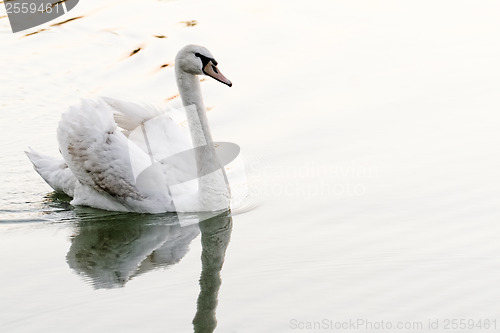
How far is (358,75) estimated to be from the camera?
12.3 metres

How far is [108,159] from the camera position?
8.87 m

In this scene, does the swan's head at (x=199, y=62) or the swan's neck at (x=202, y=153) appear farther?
the swan's neck at (x=202, y=153)

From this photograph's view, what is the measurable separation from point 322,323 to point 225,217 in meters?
2.57

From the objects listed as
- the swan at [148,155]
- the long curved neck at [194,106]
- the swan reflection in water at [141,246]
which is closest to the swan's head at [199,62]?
the swan at [148,155]

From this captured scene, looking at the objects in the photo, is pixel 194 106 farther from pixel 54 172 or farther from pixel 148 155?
pixel 54 172

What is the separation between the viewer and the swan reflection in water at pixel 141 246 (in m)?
7.46

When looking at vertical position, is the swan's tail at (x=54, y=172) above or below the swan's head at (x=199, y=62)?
below

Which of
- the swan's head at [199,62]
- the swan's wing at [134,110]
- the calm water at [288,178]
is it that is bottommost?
the calm water at [288,178]

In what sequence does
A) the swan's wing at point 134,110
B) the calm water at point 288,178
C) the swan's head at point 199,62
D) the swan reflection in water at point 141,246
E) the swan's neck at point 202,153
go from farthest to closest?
the swan's wing at point 134,110 < the swan's neck at point 202,153 < the swan's head at point 199,62 < the swan reflection in water at point 141,246 < the calm water at point 288,178

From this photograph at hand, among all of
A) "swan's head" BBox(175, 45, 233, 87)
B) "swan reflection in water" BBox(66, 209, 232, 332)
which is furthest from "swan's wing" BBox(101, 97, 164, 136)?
"swan reflection in water" BBox(66, 209, 232, 332)

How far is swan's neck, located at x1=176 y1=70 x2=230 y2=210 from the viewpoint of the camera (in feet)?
28.7

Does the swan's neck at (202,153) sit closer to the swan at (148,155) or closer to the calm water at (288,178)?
the swan at (148,155)

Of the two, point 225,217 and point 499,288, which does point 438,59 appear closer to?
point 225,217

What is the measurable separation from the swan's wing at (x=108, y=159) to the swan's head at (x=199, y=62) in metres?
0.85
